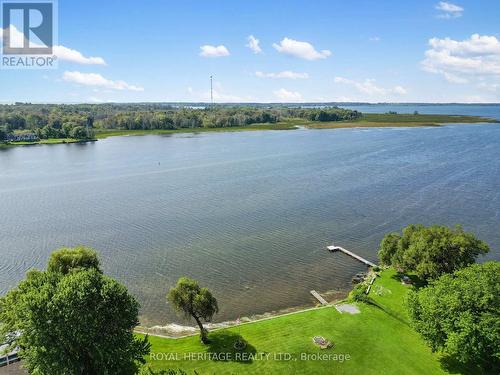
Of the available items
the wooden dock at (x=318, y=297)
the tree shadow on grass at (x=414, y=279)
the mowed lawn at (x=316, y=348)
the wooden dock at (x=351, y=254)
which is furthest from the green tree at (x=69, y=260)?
the tree shadow on grass at (x=414, y=279)

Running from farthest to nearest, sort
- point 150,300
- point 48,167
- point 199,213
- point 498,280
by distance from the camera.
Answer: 1. point 48,167
2. point 199,213
3. point 150,300
4. point 498,280

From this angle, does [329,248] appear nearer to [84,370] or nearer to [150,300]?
[150,300]

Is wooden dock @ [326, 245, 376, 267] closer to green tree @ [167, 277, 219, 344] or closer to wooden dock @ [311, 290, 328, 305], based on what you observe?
wooden dock @ [311, 290, 328, 305]

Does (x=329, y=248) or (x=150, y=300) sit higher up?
(x=329, y=248)

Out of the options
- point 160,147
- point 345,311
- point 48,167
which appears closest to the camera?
point 345,311

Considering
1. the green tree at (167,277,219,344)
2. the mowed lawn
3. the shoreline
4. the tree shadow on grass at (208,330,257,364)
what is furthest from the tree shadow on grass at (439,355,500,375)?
the green tree at (167,277,219,344)

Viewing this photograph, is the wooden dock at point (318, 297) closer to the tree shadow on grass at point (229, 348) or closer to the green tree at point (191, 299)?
the tree shadow on grass at point (229, 348)

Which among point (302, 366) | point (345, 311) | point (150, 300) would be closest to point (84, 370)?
point (302, 366)
